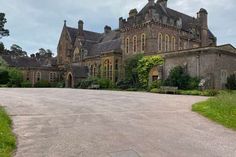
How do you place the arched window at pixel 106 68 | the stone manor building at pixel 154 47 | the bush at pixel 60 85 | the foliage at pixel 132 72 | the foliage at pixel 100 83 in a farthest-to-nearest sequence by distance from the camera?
the bush at pixel 60 85, the arched window at pixel 106 68, the foliage at pixel 100 83, the foliage at pixel 132 72, the stone manor building at pixel 154 47

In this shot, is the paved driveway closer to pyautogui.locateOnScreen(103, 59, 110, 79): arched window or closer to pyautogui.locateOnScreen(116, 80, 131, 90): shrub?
pyautogui.locateOnScreen(116, 80, 131, 90): shrub

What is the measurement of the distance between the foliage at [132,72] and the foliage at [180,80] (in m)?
7.13

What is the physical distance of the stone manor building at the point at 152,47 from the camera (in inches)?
1305

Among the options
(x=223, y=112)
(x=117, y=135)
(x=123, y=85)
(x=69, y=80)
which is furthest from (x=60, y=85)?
(x=117, y=135)

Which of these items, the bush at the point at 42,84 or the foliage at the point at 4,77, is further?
the bush at the point at 42,84

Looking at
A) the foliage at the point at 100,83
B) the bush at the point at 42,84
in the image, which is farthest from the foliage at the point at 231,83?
the bush at the point at 42,84

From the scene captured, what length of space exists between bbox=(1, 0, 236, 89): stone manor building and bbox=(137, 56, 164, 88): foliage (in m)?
0.63

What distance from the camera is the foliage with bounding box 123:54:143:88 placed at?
136 feet

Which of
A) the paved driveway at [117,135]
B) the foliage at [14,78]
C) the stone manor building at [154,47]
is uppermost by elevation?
the stone manor building at [154,47]

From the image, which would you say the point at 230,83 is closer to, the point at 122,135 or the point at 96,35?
the point at 122,135

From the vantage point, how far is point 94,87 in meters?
44.6

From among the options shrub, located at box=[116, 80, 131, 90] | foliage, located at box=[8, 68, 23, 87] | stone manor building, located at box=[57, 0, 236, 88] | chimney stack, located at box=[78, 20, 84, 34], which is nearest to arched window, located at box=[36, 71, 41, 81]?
stone manor building, located at box=[57, 0, 236, 88]

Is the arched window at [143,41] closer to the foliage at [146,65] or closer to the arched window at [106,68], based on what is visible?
the foliage at [146,65]

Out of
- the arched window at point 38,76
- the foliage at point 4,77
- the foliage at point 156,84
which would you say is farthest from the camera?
the arched window at point 38,76
